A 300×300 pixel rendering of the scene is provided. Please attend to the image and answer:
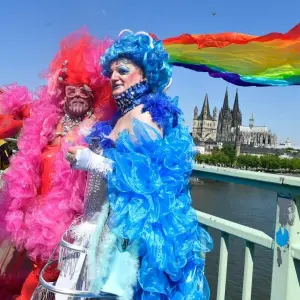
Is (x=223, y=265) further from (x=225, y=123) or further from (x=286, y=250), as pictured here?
(x=225, y=123)

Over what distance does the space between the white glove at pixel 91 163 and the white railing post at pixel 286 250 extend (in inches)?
28.6

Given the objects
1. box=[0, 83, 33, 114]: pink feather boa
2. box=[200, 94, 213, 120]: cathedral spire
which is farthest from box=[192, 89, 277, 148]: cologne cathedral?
box=[0, 83, 33, 114]: pink feather boa

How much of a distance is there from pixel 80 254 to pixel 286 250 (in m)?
0.84

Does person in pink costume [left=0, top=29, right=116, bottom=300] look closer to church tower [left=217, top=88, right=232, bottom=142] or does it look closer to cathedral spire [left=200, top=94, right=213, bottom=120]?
church tower [left=217, top=88, right=232, bottom=142]

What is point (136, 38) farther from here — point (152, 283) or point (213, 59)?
point (152, 283)

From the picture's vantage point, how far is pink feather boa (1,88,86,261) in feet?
7.00

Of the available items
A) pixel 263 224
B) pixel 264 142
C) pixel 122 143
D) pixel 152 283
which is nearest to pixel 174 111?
pixel 122 143

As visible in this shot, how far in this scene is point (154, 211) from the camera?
159cm

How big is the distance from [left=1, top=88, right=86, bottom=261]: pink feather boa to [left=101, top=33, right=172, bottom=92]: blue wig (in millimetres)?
603

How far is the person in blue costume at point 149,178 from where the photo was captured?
1.58m

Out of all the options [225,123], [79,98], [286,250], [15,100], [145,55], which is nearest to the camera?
[286,250]

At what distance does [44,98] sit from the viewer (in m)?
2.54

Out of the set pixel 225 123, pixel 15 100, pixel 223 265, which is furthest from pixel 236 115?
pixel 223 265

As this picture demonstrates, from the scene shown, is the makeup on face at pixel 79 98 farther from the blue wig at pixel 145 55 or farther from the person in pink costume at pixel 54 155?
the blue wig at pixel 145 55
